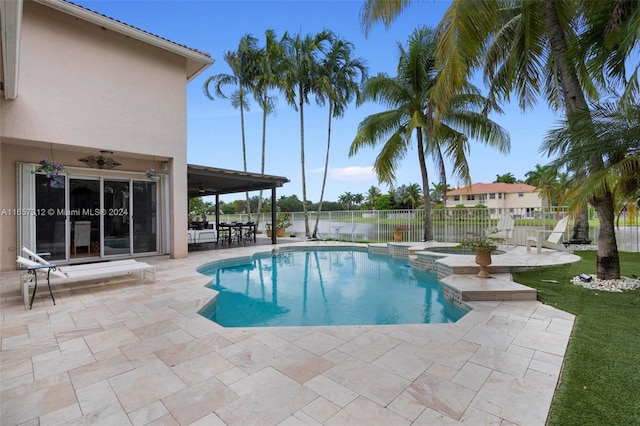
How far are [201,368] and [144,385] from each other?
1.61 ft

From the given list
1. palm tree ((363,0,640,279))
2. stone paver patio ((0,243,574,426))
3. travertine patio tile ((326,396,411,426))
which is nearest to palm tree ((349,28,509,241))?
palm tree ((363,0,640,279))

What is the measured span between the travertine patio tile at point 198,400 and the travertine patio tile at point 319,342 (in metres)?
1.07

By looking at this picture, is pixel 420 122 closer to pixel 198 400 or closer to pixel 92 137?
pixel 92 137

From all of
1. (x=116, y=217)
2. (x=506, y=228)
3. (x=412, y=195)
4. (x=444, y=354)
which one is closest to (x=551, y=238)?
(x=506, y=228)

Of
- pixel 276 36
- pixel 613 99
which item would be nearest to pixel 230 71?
pixel 276 36

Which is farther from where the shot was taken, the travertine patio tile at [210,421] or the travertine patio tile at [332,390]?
the travertine patio tile at [332,390]

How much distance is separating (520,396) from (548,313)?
270 centimetres

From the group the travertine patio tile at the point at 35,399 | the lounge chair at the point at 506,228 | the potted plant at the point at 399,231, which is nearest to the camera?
the travertine patio tile at the point at 35,399

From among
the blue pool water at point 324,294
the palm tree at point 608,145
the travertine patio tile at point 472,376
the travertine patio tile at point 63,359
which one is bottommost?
the blue pool water at point 324,294

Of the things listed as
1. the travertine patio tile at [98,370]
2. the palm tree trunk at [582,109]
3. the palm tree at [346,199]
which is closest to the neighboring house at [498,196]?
the palm tree at [346,199]

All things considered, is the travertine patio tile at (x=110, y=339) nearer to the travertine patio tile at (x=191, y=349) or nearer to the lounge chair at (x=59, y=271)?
the travertine patio tile at (x=191, y=349)

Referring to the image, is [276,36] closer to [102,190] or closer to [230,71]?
[230,71]

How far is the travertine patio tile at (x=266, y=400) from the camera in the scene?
2.28 meters

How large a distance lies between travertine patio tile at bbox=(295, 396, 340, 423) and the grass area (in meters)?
1.56
